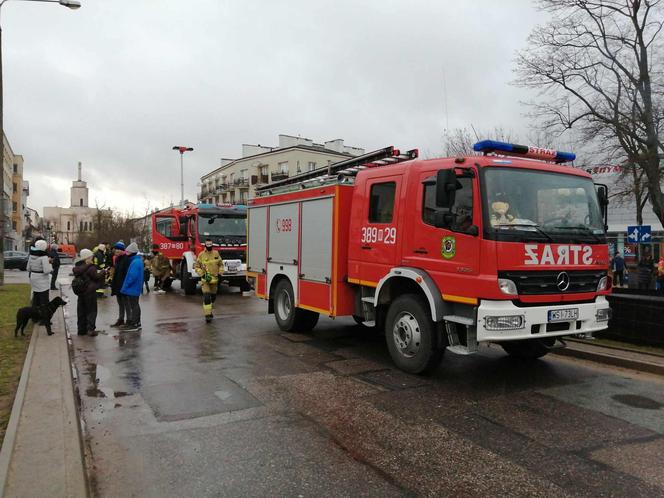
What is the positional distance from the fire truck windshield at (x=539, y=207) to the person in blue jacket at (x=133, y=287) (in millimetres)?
6750

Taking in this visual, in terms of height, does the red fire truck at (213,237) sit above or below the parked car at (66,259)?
above

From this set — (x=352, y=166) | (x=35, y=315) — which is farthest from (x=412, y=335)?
(x=35, y=315)

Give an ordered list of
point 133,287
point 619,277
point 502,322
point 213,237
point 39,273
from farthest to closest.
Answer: point 619,277, point 213,237, point 133,287, point 39,273, point 502,322

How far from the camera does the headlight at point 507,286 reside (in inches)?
213

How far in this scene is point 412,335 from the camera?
6281mm

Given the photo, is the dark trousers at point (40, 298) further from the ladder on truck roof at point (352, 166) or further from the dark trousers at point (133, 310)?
the ladder on truck roof at point (352, 166)

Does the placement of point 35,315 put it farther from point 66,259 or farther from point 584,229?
point 66,259

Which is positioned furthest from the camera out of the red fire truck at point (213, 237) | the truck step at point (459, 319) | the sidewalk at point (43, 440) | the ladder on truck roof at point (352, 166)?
the red fire truck at point (213, 237)

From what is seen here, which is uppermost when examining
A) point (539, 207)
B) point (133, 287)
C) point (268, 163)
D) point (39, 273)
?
point (268, 163)

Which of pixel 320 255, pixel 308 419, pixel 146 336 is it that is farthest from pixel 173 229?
pixel 308 419

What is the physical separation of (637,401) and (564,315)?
1.12 m

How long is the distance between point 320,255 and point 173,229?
1103 cm

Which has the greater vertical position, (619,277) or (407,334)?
(407,334)

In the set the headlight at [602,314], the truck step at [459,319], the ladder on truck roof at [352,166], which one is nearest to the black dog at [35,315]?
the ladder on truck roof at [352,166]
